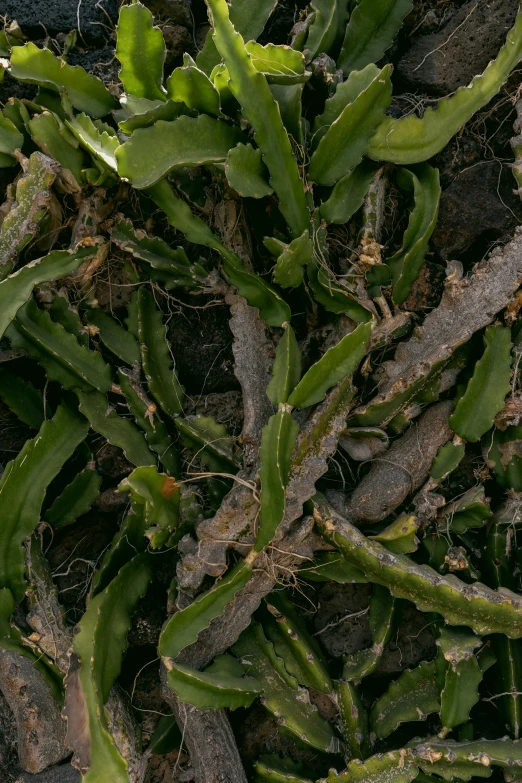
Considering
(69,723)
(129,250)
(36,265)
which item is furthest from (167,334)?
(69,723)

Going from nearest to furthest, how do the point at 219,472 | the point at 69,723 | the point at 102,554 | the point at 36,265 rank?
the point at 69,723
the point at 36,265
the point at 219,472
the point at 102,554

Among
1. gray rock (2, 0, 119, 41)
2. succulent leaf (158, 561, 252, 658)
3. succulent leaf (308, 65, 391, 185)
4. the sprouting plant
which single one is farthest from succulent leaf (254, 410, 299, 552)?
gray rock (2, 0, 119, 41)

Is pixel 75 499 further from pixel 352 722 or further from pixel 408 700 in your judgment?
pixel 408 700

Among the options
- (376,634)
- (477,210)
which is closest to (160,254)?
(477,210)

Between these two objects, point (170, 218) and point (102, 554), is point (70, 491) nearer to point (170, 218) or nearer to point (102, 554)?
point (102, 554)

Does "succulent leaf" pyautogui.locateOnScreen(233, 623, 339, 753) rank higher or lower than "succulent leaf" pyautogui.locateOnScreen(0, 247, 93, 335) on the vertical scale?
lower

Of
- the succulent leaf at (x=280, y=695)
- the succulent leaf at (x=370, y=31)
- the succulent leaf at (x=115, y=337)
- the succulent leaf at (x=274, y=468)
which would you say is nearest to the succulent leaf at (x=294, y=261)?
the succulent leaf at (x=274, y=468)

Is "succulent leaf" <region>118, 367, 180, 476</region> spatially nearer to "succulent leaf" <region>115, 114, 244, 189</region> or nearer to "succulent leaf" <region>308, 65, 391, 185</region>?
"succulent leaf" <region>115, 114, 244, 189</region>
